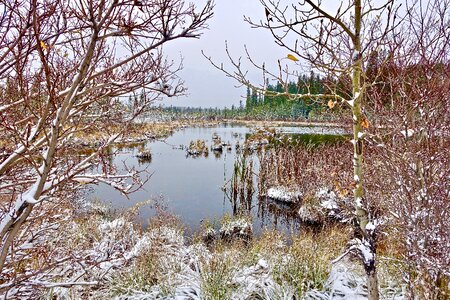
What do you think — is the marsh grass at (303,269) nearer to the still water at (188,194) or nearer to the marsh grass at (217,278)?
the marsh grass at (217,278)

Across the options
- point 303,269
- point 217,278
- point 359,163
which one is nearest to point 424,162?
point 359,163

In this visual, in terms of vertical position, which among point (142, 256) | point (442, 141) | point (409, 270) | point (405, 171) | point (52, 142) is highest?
point (52, 142)

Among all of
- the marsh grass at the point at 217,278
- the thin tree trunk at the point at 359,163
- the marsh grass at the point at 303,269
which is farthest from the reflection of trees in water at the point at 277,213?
the thin tree trunk at the point at 359,163

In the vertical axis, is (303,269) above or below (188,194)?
above

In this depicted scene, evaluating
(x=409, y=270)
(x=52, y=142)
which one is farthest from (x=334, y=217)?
(x=52, y=142)

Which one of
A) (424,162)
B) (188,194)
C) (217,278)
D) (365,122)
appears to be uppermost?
(365,122)

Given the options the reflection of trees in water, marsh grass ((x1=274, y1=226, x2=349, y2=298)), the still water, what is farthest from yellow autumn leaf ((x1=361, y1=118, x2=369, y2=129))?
the reflection of trees in water

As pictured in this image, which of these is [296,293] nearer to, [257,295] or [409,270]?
[257,295]

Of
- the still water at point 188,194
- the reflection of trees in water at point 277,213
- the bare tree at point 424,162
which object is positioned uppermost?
the bare tree at point 424,162

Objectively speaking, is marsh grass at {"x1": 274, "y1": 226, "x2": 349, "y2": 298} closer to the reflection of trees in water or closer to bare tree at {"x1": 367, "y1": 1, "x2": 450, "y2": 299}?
bare tree at {"x1": 367, "y1": 1, "x2": 450, "y2": 299}

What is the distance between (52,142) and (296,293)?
333 centimetres

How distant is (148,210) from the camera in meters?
10.1

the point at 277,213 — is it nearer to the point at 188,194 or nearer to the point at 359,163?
the point at 188,194

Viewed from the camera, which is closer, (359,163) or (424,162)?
(359,163)
